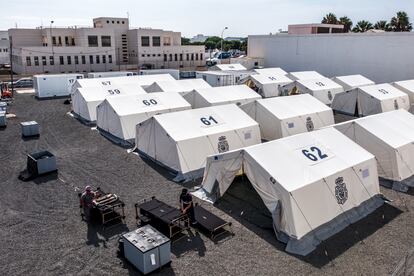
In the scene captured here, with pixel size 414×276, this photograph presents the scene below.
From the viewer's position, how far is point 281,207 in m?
9.45

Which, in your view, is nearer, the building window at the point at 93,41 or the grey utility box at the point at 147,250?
the grey utility box at the point at 147,250

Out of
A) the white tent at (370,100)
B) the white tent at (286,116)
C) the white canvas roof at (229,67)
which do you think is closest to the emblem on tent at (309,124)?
the white tent at (286,116)

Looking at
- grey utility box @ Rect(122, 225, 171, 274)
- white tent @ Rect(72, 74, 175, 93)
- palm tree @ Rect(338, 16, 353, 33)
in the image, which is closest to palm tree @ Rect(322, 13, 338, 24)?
palm tree @ Rect(338, 16, 353, 33)

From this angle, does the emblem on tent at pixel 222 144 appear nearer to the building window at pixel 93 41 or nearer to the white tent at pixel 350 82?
the white tent at pixel 350 82

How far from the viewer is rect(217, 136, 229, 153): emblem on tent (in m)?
14.7

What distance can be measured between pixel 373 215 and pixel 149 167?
8569 millimetres

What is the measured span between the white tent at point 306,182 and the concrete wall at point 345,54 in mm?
26448

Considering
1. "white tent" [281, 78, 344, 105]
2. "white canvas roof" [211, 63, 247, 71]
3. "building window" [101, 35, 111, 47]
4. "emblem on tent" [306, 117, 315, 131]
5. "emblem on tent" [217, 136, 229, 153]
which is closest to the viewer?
"emblem on tent" [217, 136, 229, 153]

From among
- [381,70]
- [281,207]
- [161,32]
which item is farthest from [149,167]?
[161,32]

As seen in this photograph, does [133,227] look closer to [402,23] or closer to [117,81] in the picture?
[117,81]

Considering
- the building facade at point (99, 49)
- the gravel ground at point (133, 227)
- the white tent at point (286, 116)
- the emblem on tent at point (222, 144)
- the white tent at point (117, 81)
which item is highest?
the building facade at point (99, 49)

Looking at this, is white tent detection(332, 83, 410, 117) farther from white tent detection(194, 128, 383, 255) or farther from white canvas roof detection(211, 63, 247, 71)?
white canvas roof detection(211, 63, 247, 71)

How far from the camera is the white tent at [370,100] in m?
23.6

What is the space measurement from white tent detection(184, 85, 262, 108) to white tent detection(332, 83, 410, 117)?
6.71m
